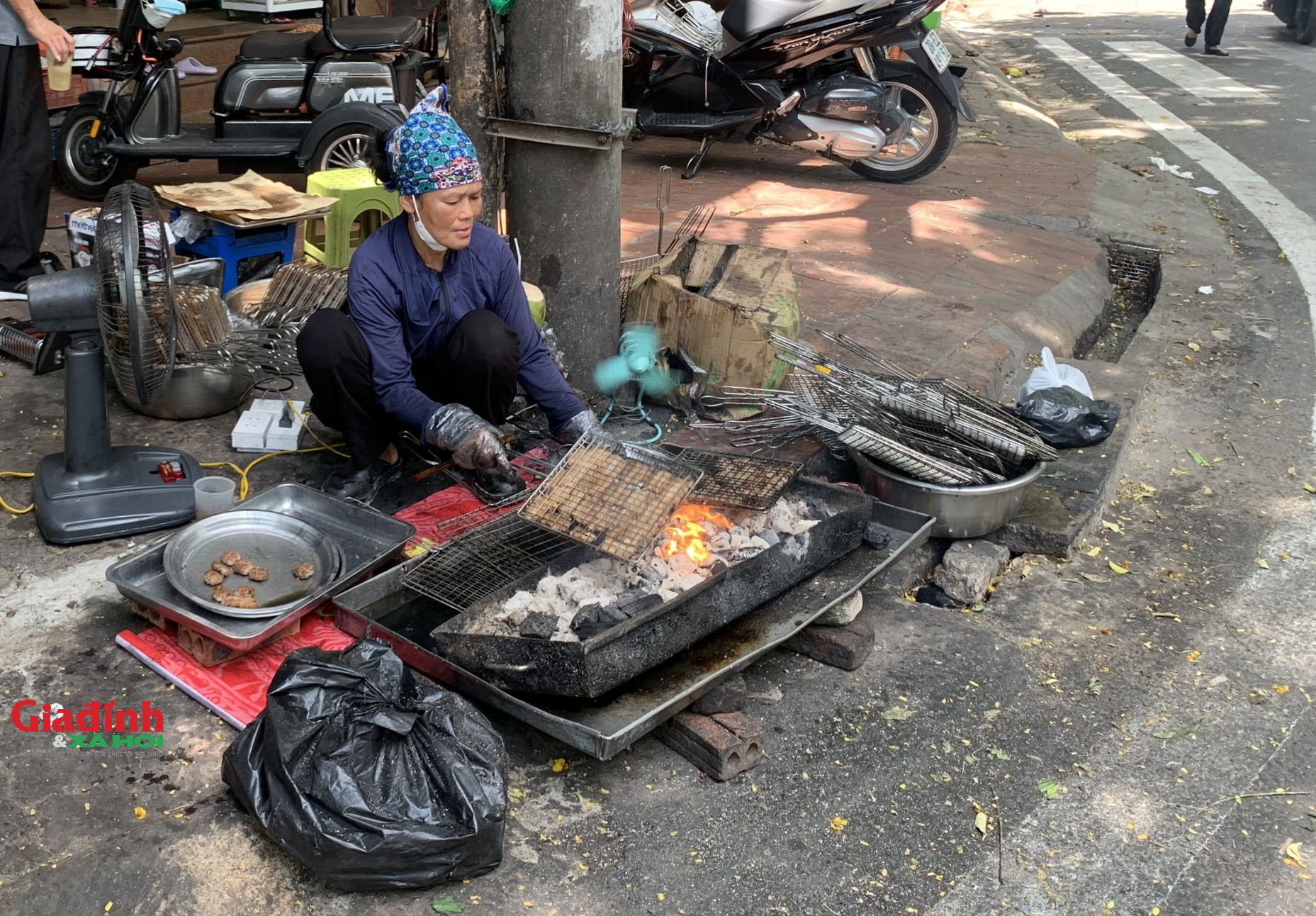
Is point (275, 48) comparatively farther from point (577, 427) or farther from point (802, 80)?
point (577, 427)

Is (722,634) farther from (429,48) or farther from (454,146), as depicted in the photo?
(429,48)

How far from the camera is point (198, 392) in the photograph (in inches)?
174

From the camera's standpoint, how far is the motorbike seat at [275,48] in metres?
7.25

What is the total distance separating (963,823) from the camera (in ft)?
9.39

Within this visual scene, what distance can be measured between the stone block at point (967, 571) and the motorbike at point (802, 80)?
15.8 feet

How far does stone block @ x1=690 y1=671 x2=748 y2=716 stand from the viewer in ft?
10.1

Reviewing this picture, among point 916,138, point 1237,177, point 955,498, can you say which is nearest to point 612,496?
point 955,498

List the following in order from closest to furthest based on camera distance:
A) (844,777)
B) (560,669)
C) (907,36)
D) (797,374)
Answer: (560,669), (844,777), (797,374), (907,36)

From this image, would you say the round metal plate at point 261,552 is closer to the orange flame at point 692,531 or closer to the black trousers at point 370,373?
the black trousers at point 370,373

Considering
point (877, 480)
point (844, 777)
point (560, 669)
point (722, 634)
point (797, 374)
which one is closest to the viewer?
point (560, 669)

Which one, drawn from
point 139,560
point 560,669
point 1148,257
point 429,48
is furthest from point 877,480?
point 429,48

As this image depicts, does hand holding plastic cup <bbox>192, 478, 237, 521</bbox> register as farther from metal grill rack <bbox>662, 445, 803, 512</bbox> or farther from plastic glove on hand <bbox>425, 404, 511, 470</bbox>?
metal grill rack <bbox>662, 445, 803, 512</bbox>

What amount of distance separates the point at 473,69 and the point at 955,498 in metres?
2.40

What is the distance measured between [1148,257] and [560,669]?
19.8 feet
